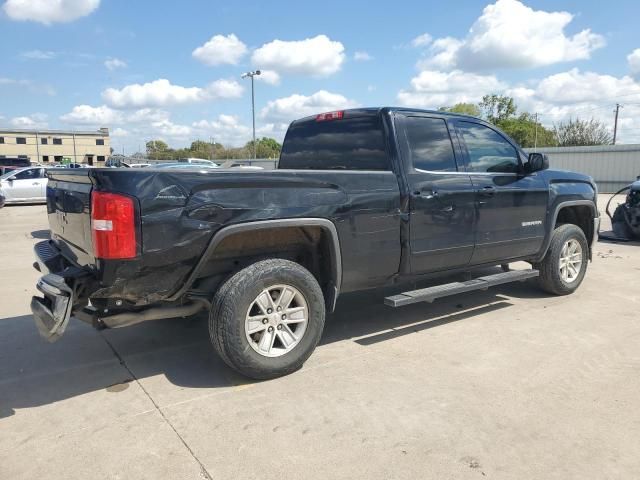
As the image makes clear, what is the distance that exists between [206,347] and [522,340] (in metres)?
2.76

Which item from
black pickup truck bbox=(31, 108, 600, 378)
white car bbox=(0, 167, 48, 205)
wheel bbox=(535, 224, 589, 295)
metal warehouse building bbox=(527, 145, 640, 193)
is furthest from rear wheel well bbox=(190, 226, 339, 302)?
metal warehouse building bbox=(527, 145, 640, 193)

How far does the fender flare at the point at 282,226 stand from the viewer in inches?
136

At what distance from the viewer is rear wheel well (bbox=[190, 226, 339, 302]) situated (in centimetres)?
378

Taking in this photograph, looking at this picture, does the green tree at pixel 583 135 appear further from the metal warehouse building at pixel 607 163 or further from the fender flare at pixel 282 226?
the fender flare at pixel 282 226

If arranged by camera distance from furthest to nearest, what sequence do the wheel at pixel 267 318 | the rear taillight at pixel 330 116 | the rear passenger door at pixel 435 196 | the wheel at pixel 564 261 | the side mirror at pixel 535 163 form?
the wheel at pixel 564 261 → the side mirror at pixel 535 163 → the rear taillight at pixel 330 116 → the rear passenger door at pixel 435 196 → the wheel at pixel 267 318

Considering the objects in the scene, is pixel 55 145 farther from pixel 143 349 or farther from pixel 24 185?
pixel 143 349

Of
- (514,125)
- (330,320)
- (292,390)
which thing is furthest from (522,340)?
(514,125)

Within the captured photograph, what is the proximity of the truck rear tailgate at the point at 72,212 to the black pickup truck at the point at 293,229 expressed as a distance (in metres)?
0.02

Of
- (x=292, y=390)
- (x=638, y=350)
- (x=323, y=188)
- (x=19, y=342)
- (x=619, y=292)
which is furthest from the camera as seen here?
(x=619, y=292)

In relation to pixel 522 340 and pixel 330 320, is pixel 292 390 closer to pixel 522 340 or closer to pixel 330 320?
pixel 330 320

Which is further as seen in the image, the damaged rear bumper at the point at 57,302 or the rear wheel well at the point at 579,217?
the rear wheel well at the point at 579,217

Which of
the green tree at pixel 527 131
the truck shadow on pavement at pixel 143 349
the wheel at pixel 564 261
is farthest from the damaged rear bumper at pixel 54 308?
the green tree at pixel 527 131

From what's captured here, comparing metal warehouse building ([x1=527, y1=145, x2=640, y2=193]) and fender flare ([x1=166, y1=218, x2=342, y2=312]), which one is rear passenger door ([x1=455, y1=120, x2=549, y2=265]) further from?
metal warehouse building ([x1=527, y1=145, x2=640, y2=193])

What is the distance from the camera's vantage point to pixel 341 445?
9.65 ft
